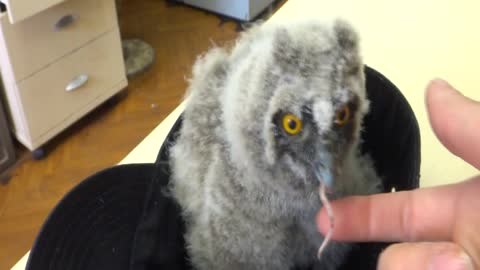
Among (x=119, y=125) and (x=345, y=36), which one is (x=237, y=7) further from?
(x=345, y=36)

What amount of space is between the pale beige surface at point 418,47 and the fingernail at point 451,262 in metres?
0.24

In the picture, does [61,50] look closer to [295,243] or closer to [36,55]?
[36,55]

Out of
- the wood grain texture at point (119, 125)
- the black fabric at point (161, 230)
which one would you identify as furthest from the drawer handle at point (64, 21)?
the black fabric at point (161, 230)

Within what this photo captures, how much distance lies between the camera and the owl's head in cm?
35

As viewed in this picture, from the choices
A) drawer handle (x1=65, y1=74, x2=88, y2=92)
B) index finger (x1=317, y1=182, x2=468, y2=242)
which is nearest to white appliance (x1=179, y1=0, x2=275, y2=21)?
drawer handle (x1=65, y1=74, x2=88, y2=92)

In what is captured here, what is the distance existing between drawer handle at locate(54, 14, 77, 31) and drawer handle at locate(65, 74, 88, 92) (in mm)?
141

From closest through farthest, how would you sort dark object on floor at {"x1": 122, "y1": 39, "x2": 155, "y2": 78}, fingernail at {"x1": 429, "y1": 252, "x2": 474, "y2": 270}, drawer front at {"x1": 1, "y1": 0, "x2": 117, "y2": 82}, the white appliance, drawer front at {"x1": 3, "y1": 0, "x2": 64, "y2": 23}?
1. fingernail at {"x1": 429, "y1": 252, "x2": 474, "y2": 270}
2. drawer front at {"x1": 3, "y1": 0, "x2": 64, "y2": 23}
3. drawer front at {"x1": 1, "y1": 0, "x2": 117, "y2": 82}
4. dark object on floor at {"x1": 122, "y1": 39, "x2": 155, "y2": 78}
5. the white appliance

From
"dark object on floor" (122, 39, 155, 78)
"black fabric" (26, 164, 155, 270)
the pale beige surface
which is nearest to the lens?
"black fabric" (26, 164, 155, 270)

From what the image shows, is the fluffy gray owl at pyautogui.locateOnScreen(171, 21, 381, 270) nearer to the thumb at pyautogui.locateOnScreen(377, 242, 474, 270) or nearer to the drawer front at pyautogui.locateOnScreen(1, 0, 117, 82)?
the thumb at pyautogui.locateOnScreen(377, 242, 474, 270)

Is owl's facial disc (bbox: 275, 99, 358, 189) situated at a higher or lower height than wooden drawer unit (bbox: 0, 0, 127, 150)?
higher

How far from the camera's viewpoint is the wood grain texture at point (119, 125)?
1.23 meters

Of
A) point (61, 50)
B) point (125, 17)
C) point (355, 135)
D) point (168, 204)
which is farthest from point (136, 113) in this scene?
point (355, 135)

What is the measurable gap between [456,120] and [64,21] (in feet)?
3.64

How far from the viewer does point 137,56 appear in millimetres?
1664
